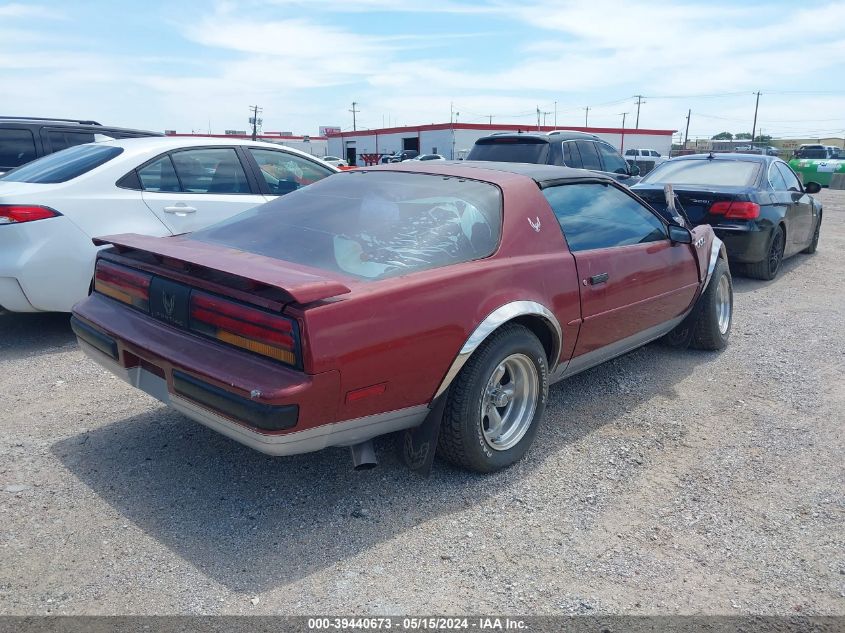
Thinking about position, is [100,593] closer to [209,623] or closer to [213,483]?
[209,623]

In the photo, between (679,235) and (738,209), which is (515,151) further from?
(679,235)

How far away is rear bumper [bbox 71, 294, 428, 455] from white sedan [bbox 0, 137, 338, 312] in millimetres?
1971

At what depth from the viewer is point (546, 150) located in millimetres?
9344

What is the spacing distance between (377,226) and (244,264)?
0.74m

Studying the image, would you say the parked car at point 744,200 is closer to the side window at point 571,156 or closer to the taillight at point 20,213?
the side window at point 571,156

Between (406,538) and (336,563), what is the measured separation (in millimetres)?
312

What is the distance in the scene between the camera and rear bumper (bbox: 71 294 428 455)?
2439 millimetres

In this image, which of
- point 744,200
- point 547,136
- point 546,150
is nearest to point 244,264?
point 744,200

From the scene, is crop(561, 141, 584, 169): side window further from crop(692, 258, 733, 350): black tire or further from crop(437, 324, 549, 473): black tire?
crop(437, 324, 549, 473): black tire

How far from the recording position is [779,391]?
4.45 metres

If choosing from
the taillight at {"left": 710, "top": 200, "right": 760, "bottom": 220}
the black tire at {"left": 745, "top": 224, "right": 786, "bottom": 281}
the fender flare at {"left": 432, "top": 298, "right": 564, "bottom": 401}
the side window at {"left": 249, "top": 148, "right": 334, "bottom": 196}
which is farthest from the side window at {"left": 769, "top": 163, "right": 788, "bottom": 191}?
the fender flare at {"left": 432, "top": 298, "right": 564, "bottom": 401}

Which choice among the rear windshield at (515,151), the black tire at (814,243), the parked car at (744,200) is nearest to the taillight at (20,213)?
the parked car at (744,200)

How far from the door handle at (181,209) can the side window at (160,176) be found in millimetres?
161

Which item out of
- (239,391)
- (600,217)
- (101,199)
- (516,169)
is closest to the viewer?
(239,391)
